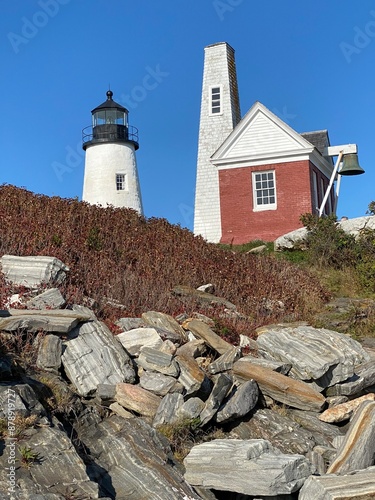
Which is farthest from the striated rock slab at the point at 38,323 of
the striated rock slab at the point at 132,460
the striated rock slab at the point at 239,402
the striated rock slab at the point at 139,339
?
the striated rock slab at the point at 239,402

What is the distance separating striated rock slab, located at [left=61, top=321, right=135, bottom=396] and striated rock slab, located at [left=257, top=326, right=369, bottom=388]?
2154mm

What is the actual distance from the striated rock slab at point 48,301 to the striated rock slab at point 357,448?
406 centimetres

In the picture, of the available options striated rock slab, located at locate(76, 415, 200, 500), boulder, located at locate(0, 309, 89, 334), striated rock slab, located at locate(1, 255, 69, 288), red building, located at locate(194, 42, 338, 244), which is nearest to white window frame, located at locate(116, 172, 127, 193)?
red building, located at locate(194, 42, 338, 244)

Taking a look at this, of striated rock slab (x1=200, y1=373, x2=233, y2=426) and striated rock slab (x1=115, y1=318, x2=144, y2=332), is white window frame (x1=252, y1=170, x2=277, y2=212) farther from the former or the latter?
striated rock slab (x1=200, y1=373, x2=233, y2=426)

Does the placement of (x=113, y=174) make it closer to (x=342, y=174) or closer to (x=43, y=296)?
(x=342, y=174)

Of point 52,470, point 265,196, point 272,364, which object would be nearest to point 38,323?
point 52,470

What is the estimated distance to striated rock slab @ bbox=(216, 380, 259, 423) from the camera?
780 centimetres

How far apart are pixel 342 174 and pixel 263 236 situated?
4.50m

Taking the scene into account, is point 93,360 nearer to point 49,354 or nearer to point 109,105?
point 49,354

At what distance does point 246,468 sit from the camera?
649cm

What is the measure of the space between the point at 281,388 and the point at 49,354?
2777mm

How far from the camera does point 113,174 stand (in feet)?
103

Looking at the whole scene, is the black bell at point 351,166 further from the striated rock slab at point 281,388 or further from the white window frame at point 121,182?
the striated rock slab at point 281,388

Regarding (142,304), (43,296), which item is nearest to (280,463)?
(43,296)
